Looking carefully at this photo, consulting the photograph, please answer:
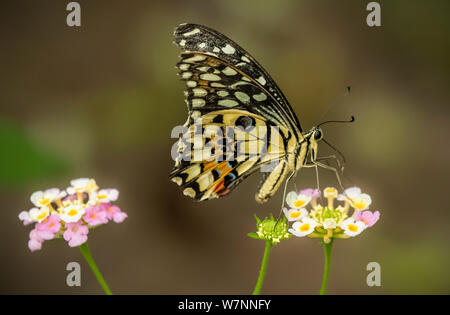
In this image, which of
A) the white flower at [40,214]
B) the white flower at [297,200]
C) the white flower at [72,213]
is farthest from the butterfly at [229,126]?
the white flower at [40,214]

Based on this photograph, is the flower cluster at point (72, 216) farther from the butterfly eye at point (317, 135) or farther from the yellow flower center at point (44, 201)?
the butterfly eye at point (317, 135)

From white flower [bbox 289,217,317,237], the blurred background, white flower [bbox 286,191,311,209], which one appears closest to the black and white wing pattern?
white flower [bbox 286,191,311,209]

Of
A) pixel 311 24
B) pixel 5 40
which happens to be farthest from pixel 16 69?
pixel 311 24

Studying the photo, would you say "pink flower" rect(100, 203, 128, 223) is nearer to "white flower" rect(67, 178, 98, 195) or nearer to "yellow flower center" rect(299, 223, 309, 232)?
"white flower" rect(67, 178, 98, 195)

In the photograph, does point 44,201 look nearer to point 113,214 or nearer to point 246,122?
point 113,214

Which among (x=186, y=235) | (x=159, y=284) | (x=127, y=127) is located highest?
(x=127, y=127)

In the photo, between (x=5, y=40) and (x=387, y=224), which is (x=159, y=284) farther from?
(x=5, y=40)
